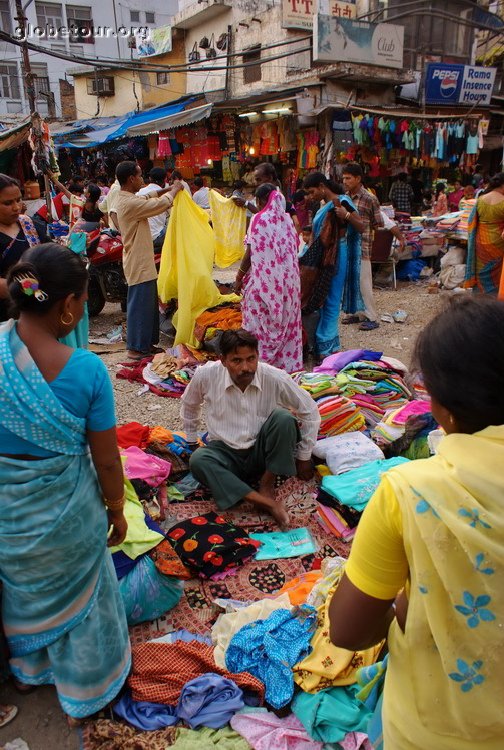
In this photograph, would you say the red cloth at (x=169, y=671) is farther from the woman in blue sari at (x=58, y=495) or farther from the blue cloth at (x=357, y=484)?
the blue cloth at (x=357, y=484)

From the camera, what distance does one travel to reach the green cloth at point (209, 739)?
1.80 m

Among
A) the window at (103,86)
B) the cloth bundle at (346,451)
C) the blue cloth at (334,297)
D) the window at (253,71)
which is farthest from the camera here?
the window at (103,86)

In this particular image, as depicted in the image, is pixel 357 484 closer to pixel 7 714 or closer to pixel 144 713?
pixel 144 713

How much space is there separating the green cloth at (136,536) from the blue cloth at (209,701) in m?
0.58

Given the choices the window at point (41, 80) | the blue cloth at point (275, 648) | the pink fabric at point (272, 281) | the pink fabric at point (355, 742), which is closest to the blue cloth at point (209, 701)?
the blue cloth at point (275, 648)

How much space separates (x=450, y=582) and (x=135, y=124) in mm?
15259

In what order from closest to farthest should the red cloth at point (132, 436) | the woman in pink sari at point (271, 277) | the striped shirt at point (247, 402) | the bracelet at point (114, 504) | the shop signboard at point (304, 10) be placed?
the bracelet at point (114, 504), the striped shirt at point (247, 402), the red cloth at point (132, 436), the woman in pink sari at point (271, 277), the shop signboard at point (304, 10)

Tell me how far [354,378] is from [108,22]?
28.4 metres

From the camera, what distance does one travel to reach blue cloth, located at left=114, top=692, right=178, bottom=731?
6.24 ft

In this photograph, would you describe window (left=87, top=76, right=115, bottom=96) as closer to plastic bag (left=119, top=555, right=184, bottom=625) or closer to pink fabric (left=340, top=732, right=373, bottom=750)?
plastic bag (left=119, top=555, right=184, bottom=625)

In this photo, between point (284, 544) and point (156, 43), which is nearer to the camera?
point (284, 544)

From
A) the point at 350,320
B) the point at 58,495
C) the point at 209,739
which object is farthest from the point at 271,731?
the point at 350,320

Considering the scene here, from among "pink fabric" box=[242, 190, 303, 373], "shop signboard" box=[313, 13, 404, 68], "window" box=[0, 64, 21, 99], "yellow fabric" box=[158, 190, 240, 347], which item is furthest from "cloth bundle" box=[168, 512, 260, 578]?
"window" box=[0, 64, 21, 99]

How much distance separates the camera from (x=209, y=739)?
1.83 m
